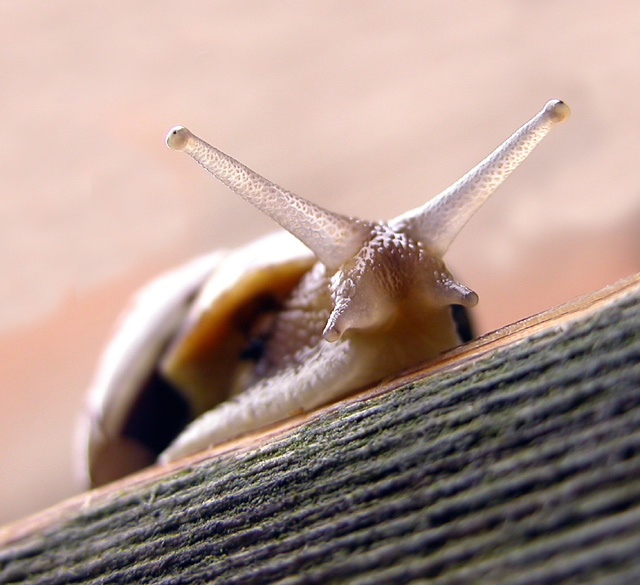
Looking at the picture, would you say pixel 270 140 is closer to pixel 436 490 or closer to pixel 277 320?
pixel 277 320

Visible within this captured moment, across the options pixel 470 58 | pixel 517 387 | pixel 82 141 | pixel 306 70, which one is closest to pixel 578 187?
pixel 470 58

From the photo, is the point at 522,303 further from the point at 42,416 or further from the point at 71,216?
the point at 42,416

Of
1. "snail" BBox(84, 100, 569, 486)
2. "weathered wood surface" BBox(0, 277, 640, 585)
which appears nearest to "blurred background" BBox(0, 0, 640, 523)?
"snail" BBox(84, 100, 569, 486)

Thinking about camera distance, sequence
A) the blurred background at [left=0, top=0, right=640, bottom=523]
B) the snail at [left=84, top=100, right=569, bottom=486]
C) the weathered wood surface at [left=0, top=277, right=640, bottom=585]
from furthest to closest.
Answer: the blurred background at [left=0, top=0, right=640, bottom=523] → the snail at [left=84, top=100, right=569, bottom=486] → the weathered wood surface at [left=0, top=277, right=640, bottom=585]

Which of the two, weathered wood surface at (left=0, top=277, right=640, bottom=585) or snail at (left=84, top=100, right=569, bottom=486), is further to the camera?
snail at (left=84, top=100, right=569, bottom=486)

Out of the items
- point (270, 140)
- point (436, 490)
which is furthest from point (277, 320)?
point (270, 140)

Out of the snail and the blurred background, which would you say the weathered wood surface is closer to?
the snail
